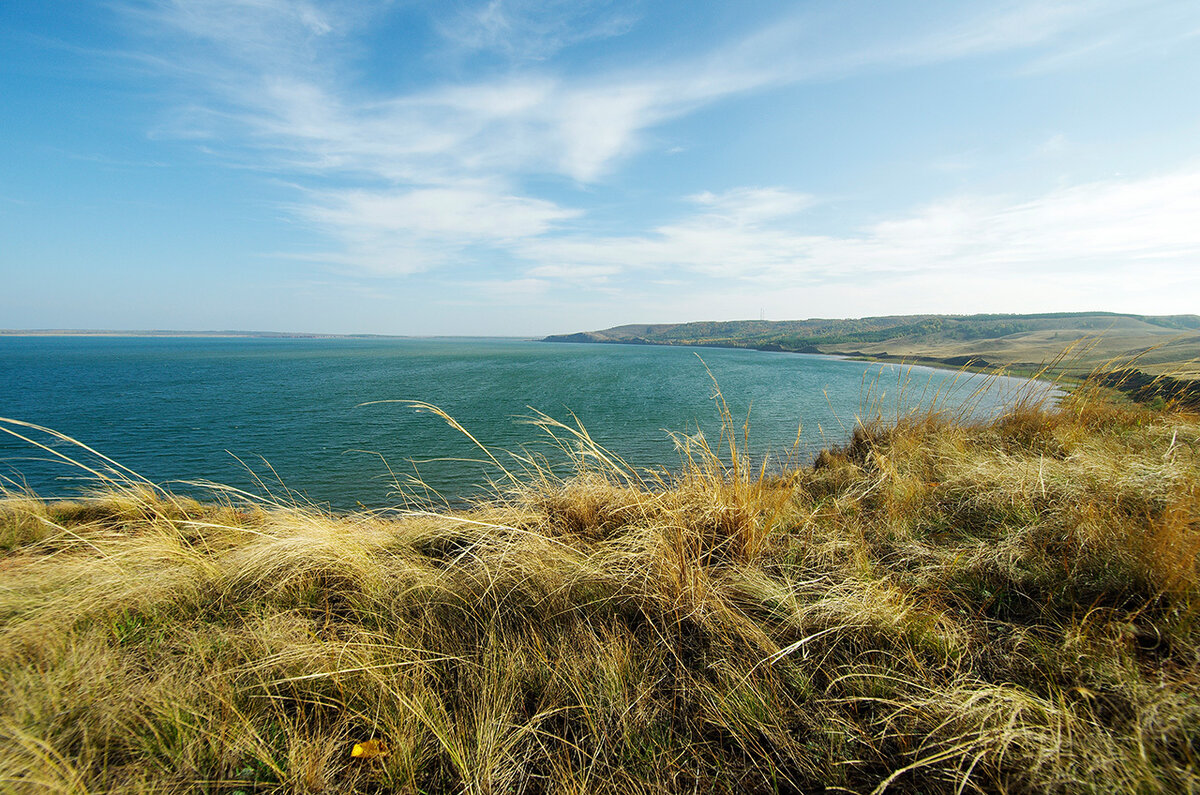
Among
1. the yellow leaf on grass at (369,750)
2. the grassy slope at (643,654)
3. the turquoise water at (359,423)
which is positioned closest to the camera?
the grassy slope at (643,654)

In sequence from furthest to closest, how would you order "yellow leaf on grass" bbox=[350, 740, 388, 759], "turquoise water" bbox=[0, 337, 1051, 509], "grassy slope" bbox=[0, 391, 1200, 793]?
"turquoise water" bbox=[0, 337, 1051, 509], "yellow leaf on grass" bbox=[350, 740, 388, 759], "grassy slope" bbox=[0, 391, 1200, 793]

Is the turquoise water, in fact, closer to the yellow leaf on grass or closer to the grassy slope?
the grassy slope

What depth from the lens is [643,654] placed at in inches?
87.5

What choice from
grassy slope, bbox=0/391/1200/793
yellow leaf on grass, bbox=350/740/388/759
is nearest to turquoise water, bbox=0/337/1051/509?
grassy slope, bbox=0/391/1200/793

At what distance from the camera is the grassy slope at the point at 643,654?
1.61m

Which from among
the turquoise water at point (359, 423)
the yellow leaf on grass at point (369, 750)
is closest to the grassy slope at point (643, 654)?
the yellow leaf on grass at point (369, 750)

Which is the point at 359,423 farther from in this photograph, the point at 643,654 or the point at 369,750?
the point at 643,654

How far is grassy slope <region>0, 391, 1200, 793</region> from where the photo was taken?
161cm

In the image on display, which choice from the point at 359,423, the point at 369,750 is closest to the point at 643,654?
the point at 369,750

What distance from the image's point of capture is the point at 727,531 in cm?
330

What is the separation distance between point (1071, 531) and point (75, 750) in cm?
503

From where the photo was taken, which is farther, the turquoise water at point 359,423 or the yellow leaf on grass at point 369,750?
the turquoise water at point 359,423

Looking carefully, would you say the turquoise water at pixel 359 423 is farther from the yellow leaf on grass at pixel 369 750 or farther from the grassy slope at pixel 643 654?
the yellow leaf on grass at pixel 369 750

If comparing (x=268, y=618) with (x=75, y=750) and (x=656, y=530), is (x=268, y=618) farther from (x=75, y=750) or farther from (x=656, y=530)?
(x=656, y=530)
